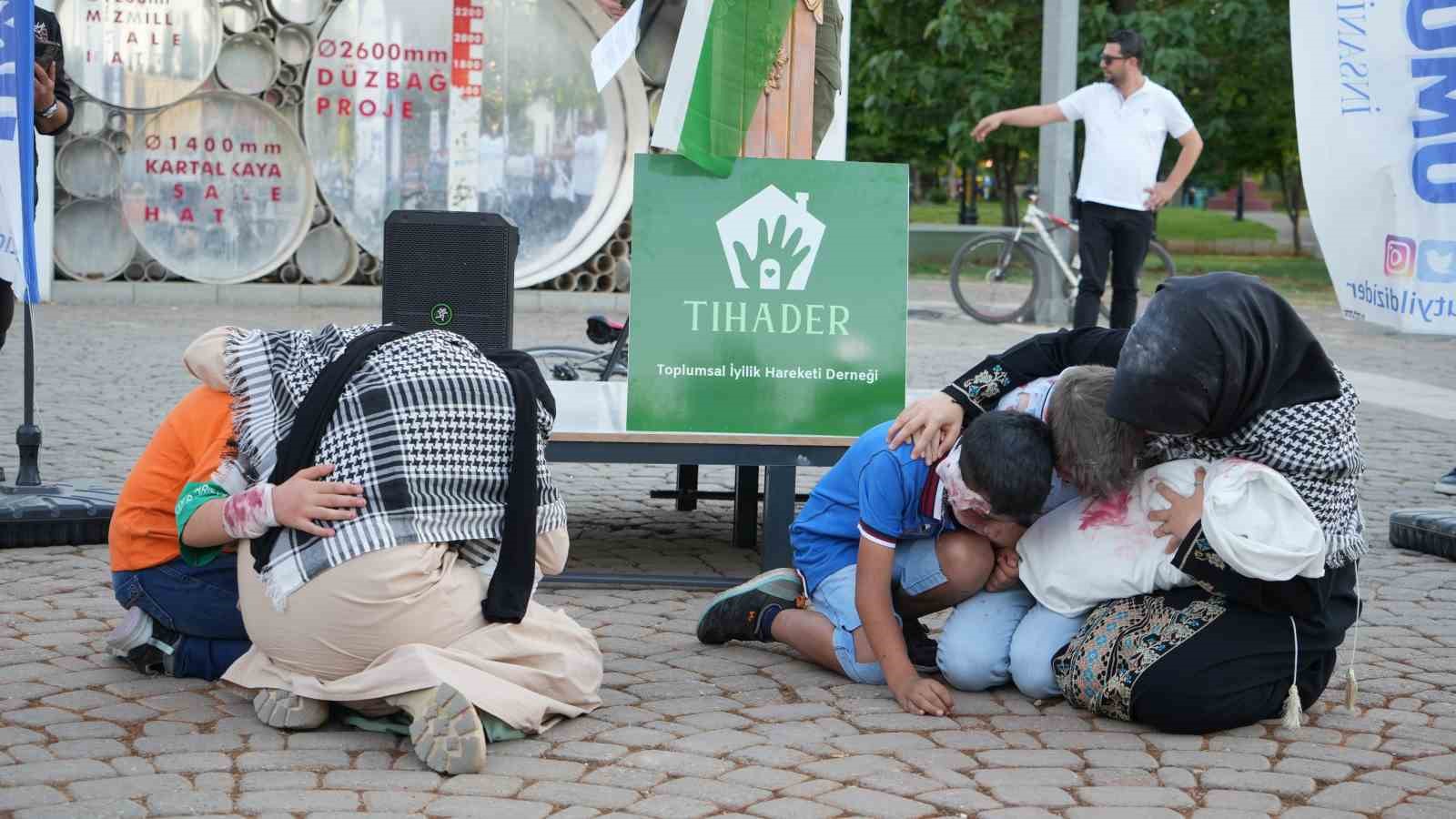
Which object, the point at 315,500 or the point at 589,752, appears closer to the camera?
the point at 315,500

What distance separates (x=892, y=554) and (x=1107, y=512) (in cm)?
48

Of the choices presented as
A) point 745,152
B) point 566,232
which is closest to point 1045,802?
point 745,152

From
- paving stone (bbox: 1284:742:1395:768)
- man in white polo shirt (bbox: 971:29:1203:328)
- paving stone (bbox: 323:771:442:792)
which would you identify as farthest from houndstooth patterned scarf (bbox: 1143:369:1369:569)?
man in white polo shirt (bbox: 971:29:1203:328)

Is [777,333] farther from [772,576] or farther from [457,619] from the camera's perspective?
[457,619]

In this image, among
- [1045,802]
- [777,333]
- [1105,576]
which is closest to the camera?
[1045,802]

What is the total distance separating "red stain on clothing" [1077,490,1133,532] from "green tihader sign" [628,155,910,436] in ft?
4.52

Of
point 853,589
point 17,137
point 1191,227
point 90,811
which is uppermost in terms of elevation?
Answer: point 1191,227

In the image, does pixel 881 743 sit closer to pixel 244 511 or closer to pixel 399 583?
pixel 399 583

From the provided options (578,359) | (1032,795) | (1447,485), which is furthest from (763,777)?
(578,359)

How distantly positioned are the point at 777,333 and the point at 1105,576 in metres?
1.62

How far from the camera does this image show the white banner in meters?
5.66

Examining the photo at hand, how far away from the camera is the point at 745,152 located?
18.4ft

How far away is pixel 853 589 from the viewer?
13.7ft

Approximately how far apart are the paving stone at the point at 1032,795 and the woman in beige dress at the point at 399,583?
0.94 metres
